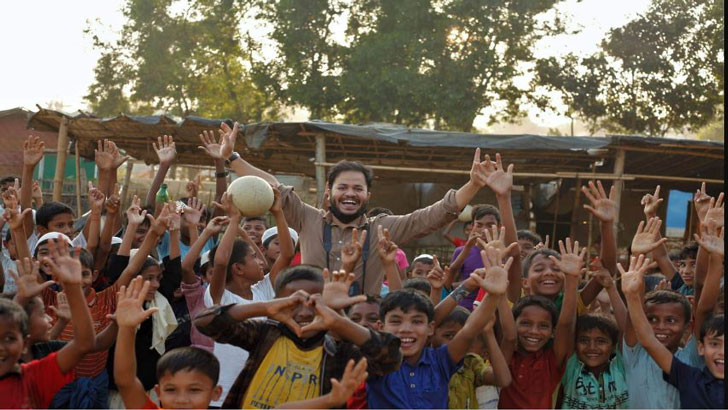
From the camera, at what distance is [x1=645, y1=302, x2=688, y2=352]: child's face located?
437 centimetres

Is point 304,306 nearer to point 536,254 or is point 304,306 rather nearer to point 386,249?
point 386,249

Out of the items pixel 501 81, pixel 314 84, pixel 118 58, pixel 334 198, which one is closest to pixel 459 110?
pixel 501 81

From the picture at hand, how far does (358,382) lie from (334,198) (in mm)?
1781

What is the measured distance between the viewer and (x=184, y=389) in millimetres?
3461

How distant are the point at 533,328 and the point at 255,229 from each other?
2.69 m

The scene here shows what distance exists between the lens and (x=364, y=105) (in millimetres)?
23234

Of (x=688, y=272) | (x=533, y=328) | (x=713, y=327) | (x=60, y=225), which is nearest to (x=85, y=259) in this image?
(x=60, y=225)

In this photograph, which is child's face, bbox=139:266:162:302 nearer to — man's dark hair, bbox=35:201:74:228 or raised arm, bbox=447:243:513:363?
man's dark hair, bbox=35:201:74:228

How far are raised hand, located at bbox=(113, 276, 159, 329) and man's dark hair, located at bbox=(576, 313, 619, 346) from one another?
2284mm

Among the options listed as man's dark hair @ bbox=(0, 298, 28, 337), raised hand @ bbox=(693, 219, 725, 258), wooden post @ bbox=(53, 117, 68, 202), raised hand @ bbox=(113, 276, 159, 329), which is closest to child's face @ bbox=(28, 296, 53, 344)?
man's dark hair @ bbox=(0, 298, 28, 337)

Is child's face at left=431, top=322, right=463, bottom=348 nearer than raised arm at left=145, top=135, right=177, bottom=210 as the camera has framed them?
Yes

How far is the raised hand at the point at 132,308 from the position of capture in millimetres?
3398

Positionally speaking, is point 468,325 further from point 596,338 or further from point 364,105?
point 364,105

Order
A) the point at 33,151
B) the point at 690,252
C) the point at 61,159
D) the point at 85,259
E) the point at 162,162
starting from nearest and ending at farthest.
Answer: the point at 85,259 → the point at 690,252 → the point at 33,151 → the point at 162,162 → the point at 61,159
